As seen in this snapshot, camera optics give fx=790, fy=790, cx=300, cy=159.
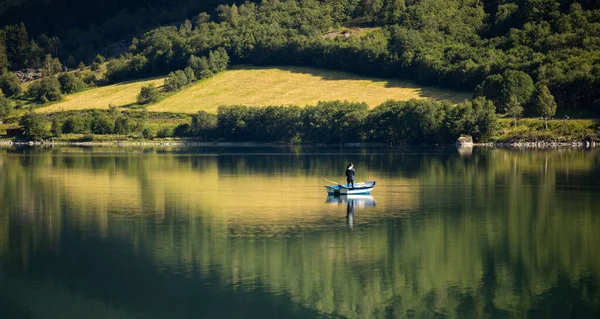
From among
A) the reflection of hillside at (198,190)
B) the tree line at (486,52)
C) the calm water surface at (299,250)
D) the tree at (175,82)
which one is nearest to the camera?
the calm water surface at (299,250)

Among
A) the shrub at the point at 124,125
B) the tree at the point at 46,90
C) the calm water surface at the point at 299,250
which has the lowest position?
the calm water surface at the point at 299,250

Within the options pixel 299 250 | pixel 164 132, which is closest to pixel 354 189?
pixel 299 250

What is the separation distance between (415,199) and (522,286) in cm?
2240

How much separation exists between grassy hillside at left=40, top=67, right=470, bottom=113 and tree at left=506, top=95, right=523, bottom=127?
1612cm

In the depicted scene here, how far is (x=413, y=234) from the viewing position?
35812mm

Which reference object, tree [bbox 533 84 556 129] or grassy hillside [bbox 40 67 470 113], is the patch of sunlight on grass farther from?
tree [bbox 533 84 556 129]

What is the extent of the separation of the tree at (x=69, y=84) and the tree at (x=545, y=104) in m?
115

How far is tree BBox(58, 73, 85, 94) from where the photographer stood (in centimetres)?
19300

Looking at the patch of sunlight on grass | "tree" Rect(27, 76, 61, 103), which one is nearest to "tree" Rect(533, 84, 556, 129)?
the patch of sunlight on grass

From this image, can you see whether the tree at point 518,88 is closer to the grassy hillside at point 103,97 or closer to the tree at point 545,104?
the tree at point 545,104

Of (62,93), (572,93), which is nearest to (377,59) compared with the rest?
(572,93)

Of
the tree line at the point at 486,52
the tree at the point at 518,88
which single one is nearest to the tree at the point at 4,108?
the tree line at the point at 486,52

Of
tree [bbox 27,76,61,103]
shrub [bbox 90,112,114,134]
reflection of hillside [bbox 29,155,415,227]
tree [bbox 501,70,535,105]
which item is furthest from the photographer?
tree [bbox 27,76,61,103]

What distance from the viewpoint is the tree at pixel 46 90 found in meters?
185
